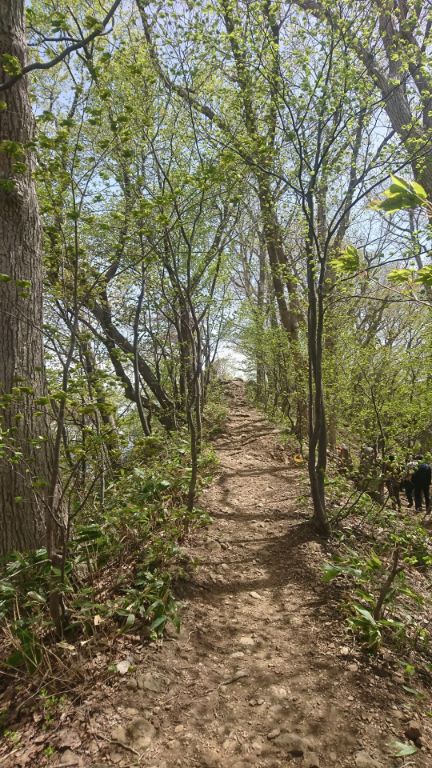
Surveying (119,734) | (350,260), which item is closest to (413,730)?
(119,734)

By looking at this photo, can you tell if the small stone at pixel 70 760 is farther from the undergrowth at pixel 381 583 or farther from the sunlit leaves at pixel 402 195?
the sunlit leaves at pixel 402 195

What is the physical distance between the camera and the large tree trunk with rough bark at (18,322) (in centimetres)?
319

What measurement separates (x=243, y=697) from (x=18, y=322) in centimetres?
322

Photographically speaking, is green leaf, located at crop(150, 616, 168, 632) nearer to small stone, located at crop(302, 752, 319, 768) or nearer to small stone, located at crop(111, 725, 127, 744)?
small stone, located at crop(111, 725, 127, 744)

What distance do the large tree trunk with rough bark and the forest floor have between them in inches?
53.2

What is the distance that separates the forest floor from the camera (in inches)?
83.7

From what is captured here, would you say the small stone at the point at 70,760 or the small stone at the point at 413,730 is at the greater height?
the small stone at the point at 70,760

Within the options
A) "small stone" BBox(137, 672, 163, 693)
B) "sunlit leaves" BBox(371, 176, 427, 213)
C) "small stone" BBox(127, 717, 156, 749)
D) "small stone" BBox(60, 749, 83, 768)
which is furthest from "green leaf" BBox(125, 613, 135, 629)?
"sunlit leaves" BBox(371, 176, 427, 213)

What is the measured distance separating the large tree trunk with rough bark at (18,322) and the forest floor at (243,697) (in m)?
1.35

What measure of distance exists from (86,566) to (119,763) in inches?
59.2

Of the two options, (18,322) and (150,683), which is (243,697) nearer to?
(150,683)

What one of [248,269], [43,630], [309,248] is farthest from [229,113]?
[248,269]

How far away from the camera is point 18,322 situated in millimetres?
3330

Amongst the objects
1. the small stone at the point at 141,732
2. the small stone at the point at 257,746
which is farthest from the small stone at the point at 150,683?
the small stone at the point at 257,746
